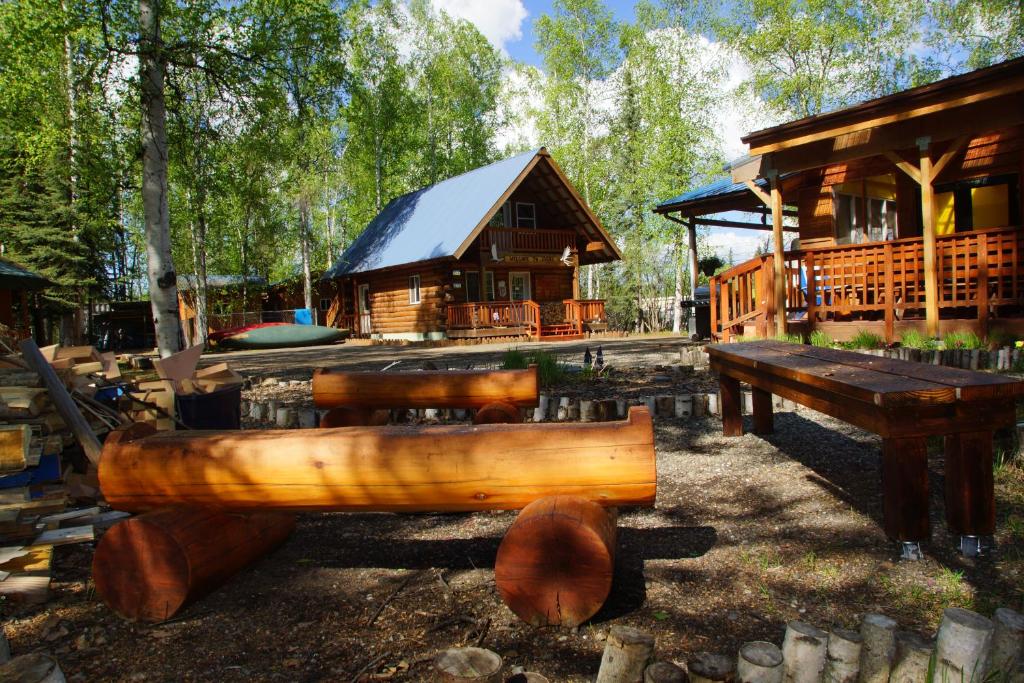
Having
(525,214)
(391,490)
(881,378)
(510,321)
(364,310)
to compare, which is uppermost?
(525,214)

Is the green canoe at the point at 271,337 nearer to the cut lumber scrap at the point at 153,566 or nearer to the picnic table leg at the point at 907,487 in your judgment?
the cut lumber scrap at the point at 153,566

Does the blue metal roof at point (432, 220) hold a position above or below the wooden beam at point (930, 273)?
above

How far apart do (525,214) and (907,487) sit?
2504 cm

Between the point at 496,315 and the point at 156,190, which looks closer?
the point at 156,190

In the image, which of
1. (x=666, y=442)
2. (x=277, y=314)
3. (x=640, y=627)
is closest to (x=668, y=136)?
(x=277, y=314)

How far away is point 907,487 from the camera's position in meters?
2.77

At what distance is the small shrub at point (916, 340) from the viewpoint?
8.53 metres

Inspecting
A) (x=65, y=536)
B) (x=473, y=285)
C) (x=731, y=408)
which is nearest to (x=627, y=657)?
(x=65, y=536)

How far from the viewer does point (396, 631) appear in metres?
2.56

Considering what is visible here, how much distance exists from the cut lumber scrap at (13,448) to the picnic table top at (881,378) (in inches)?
166

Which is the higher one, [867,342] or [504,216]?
[504,216]

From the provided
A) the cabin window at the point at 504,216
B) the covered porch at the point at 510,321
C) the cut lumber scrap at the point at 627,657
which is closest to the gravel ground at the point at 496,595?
the cut lumber scrap at the point at 627,657

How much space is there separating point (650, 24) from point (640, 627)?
1489 inches

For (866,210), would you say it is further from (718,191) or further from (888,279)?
(888,279)
